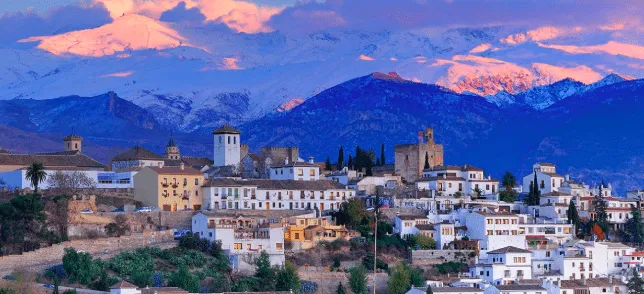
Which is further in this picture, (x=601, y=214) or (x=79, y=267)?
(x=601, y=214)

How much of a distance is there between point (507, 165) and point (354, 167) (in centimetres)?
6266

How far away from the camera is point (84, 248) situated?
226 ft

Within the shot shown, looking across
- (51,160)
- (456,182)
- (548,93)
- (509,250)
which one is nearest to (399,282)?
(509,250)

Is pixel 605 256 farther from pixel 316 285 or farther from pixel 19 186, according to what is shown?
pixel 19 186

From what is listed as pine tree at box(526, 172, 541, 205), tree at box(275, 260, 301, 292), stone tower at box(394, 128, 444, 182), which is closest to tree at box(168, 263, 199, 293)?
tree at box(275, 260, 301, 292)

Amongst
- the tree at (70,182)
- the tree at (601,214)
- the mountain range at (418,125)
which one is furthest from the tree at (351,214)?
the mountain range at (418,125)

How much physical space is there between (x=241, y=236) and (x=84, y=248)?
7.77 m

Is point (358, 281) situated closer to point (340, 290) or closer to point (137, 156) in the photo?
point (340, 290)

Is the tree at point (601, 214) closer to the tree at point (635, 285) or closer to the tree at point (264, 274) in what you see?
the tree at point (635, 285)

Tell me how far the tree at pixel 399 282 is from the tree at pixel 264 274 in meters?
5.78

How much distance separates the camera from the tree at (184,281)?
6588 cm

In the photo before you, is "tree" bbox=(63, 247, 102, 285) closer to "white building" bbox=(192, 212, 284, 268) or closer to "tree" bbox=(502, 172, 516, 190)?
"white building" bbox=(192, 212, 284, 268)

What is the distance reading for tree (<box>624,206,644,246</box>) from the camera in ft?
274

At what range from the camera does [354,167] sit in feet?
310
